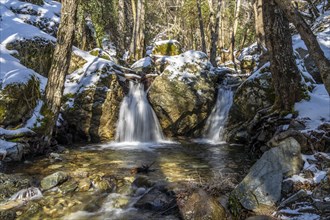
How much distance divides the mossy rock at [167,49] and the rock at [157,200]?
12800mm

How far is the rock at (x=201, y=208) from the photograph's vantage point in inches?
187

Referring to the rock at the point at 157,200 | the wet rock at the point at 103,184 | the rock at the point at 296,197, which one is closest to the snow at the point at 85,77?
the wet rock at the point at 103,184

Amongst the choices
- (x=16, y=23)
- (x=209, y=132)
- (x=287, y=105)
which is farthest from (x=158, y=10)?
(x=287, y=105)

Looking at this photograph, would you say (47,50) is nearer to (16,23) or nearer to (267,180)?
(16,23)

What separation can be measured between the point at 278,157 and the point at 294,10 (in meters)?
2.52

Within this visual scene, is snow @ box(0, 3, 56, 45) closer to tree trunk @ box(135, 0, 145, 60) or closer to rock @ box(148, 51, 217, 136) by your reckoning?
rock @ box(148, 51, 217, 136)

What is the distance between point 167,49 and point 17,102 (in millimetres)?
10513

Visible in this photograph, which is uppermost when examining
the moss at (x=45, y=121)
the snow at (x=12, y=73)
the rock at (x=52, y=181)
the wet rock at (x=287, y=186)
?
the snow at (x=12, y=73)

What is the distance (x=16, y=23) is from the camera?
15.3 m

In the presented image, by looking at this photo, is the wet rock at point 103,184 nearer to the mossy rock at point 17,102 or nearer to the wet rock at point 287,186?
the wet rock at point 287,186

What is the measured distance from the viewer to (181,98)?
12.9m

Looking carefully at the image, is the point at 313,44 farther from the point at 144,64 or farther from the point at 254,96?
the point at 144,64

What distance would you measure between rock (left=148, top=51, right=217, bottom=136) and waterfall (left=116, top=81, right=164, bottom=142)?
0.32 metres

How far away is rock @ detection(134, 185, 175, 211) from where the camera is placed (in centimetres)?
544
